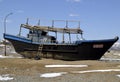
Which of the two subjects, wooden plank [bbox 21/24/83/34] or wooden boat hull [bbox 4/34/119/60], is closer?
wooden boat hull [bbox 4/34/119/60]

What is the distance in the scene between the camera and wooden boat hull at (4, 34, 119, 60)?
5188 cm

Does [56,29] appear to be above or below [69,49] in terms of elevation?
above

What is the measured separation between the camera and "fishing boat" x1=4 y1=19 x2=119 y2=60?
5200 cm

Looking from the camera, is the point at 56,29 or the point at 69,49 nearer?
the point at 69,49

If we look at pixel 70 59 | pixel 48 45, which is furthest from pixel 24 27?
pixel 70 59

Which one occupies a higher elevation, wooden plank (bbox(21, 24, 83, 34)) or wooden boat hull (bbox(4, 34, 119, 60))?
wooden plank (bbox(21, 24, 83, 34))

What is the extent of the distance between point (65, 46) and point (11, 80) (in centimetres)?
2773

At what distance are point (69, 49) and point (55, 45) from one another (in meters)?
2.82

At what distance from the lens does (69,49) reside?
53.4 m

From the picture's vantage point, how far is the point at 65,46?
53.8 meters

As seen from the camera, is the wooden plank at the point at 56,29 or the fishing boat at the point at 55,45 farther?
the wooden plank at the point at 56,29

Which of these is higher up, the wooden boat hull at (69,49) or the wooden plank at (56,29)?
the wooden plank at (56,29)

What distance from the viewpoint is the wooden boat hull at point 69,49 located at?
51.9 m

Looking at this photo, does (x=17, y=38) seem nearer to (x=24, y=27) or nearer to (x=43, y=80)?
(x=24, y=27)
